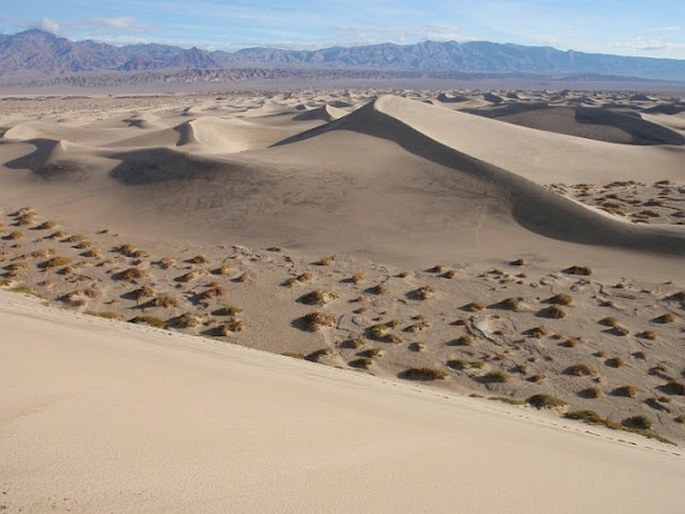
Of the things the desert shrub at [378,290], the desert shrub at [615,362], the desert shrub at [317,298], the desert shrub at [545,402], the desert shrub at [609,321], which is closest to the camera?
the desert shrub at [545,402]

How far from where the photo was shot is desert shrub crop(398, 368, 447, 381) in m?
16.5

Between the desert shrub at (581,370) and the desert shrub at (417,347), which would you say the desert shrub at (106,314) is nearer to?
the desert shrub at (417,347)

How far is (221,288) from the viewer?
2280cm

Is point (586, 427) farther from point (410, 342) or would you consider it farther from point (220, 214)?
point (220, 214)

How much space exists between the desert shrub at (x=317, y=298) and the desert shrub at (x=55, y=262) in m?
10.6

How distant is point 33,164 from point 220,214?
2501cm

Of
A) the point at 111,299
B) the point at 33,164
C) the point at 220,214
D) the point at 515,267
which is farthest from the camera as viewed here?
the point at 33,164

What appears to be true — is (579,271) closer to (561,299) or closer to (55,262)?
(561,299)

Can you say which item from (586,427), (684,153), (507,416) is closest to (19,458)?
(507,416)

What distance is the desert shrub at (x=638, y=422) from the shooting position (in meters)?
14.3

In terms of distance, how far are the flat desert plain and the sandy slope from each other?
43 mm

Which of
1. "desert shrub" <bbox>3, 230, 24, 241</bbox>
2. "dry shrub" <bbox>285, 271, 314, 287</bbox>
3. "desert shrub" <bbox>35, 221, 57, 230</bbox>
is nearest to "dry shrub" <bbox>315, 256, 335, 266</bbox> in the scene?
"dry shrub" <bbox>285, 271, 314, 287</bbox>

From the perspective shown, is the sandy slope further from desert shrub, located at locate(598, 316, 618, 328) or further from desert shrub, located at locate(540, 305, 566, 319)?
desert shrub, located at locate(540, 305, 566, 319)

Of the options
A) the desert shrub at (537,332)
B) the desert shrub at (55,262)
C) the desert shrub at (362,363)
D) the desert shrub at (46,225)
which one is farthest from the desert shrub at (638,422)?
the desert shrub at (46,225)
